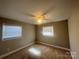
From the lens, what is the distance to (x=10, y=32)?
3.59 metres

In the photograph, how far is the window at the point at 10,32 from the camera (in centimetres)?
320

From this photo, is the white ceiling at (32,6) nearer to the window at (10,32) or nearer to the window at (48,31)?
the window at (10,32)

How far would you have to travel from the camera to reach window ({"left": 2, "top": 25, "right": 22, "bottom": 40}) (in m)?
3.20

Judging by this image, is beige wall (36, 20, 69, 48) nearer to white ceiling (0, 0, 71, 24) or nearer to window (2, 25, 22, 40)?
white ceiling (0, 0, 71, 24)

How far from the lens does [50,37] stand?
16.8 feet

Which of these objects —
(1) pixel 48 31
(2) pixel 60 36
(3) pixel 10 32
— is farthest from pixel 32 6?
(1) pixel 48 31

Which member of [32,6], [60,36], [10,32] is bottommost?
[60,36]

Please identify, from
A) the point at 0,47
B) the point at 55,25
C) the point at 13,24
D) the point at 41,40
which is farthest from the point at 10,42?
the point at 55,25

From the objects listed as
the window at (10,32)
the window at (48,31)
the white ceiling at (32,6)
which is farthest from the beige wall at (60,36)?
the window at (10,32)

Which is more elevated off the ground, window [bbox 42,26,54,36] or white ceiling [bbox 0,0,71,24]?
white ceiling [bbox 0,0,71,24]

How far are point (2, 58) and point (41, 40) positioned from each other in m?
3.70

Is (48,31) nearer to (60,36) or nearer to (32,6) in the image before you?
(60,36)

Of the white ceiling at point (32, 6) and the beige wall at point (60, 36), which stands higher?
the white ceiling at point (32, 6)

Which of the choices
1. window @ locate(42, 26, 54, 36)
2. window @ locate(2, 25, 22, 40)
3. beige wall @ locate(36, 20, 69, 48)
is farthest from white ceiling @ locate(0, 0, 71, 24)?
window @ locate(42, 26, 54, 36)
